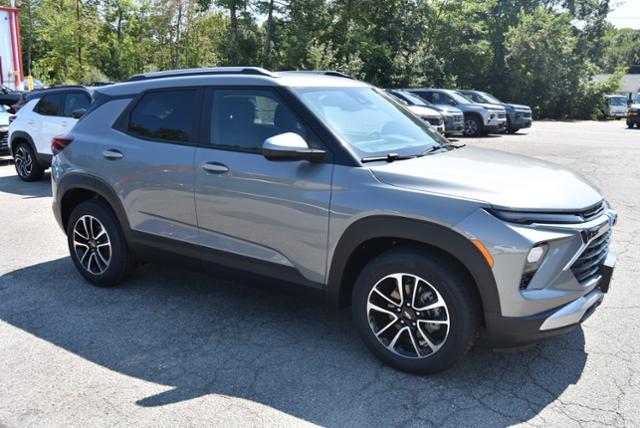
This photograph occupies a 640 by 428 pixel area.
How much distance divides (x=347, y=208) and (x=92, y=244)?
8.56ft

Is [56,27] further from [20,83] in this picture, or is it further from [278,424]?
[278,424]

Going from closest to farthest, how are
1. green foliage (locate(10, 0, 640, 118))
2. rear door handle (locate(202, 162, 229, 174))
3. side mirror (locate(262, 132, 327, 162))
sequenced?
1. side mirror (locate(262, 132, 327, 162))
2. rear door handle (locate(202, 162, 229, 174))
3. green foliage (locate(10, 0, 640, 118))

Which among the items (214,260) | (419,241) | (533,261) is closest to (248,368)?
(214,260)

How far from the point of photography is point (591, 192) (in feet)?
11.3

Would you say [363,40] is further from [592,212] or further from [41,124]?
[592,212]

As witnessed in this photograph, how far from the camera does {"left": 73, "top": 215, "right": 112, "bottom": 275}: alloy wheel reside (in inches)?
188

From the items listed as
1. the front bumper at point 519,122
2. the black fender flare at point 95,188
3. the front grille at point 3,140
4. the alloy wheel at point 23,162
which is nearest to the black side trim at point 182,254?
the black fender flare at point 95,188

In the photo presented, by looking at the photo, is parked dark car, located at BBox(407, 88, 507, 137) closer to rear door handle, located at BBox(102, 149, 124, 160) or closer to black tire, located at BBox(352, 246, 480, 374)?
rear door handle, located at BBox(102, 149, 124, 160)

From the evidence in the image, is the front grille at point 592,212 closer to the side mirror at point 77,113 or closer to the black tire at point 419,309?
the black tire at point 419,309

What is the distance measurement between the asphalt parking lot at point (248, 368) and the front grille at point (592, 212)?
38.2 inches

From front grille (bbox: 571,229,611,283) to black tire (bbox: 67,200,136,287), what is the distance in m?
3.43

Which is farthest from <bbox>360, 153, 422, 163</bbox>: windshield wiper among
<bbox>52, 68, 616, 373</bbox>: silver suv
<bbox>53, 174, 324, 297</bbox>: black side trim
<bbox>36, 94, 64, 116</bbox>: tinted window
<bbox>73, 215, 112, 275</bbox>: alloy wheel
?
<bbox>36, 94, 64, 116</bbox>: tinted window

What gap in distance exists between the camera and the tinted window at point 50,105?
9930 mm

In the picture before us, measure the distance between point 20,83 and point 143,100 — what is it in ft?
72.3
